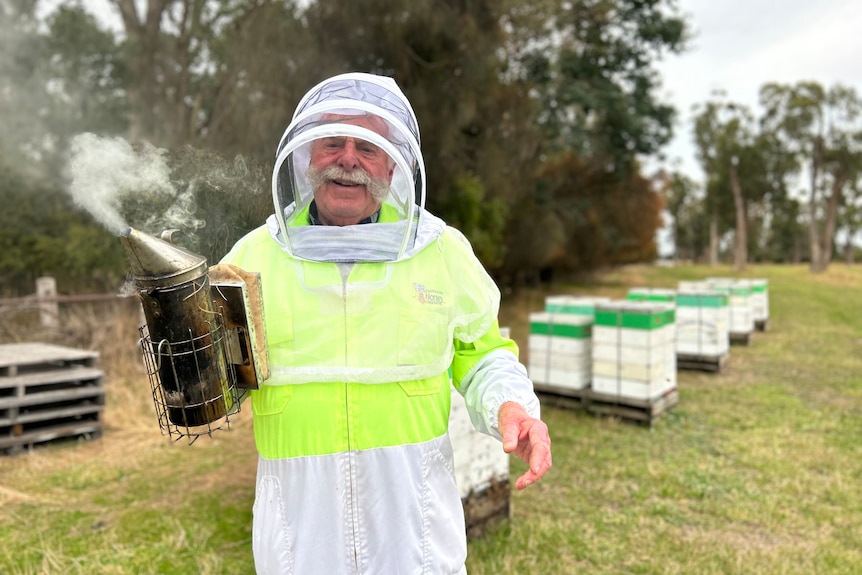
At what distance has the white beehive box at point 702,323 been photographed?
6.40 meters

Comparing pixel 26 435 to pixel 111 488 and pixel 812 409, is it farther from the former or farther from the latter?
pixel 812 409

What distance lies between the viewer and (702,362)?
6.61 metres

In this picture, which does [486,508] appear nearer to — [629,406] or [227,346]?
[227,346]

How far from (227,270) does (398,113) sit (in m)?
0.53

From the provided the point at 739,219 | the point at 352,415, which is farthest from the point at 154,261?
the point at 739,219

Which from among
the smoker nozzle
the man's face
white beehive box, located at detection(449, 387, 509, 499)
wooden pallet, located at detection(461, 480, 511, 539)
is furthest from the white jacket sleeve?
wooden pallet, located at detection(461, 480, 511, 539)

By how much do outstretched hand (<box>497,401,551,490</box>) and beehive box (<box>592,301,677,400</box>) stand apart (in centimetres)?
368

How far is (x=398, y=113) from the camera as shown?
1.31 m

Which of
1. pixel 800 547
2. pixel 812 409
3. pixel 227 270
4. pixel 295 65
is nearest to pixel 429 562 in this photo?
pixel 227 270

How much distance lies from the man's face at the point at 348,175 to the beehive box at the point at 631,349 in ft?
12.2

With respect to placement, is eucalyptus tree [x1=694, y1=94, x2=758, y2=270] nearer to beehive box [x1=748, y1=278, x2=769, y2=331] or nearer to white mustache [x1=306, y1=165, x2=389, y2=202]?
beehive box [x1=748, y1=278, x2=769, y2=331]

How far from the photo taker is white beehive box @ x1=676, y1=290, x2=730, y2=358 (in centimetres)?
640

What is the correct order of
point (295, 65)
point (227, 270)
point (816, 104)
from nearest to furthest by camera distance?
point (227, 270), point (295, 65), point (816, 104)

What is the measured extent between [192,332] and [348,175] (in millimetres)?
486
